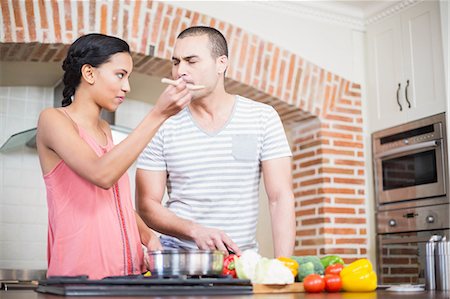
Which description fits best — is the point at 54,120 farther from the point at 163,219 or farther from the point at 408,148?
the point at 408,148

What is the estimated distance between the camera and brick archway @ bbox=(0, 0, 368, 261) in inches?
156

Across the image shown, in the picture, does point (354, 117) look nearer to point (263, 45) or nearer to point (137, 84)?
point (263, 45)

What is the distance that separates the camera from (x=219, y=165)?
2.28 metres

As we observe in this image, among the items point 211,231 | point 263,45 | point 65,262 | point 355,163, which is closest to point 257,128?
point 211,231

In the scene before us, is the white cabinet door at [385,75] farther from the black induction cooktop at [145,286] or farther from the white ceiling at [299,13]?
the black induction cooktop at [145,286]

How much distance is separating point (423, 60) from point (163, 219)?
2715 mm

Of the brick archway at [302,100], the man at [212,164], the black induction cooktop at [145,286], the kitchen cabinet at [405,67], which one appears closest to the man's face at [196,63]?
the man at [212,164]

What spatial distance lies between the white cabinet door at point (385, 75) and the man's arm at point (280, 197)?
2329 mm

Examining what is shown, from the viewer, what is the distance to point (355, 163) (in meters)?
4.74

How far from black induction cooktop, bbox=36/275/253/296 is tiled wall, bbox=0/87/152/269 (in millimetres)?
3243

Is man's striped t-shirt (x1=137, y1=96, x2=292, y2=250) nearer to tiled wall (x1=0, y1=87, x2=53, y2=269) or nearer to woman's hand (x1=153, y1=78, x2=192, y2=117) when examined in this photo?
woman's hand (x1=153, y1=78, x2=192, y2=117)

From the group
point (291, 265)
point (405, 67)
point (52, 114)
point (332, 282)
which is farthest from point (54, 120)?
point (405, 67)

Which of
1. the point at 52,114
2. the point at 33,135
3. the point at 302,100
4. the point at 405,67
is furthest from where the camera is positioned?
the point at 302,100

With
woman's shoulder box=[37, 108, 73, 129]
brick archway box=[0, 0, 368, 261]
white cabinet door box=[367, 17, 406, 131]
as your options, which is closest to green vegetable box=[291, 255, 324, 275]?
woman's shoulder box=[37, 108, 73, 129]
